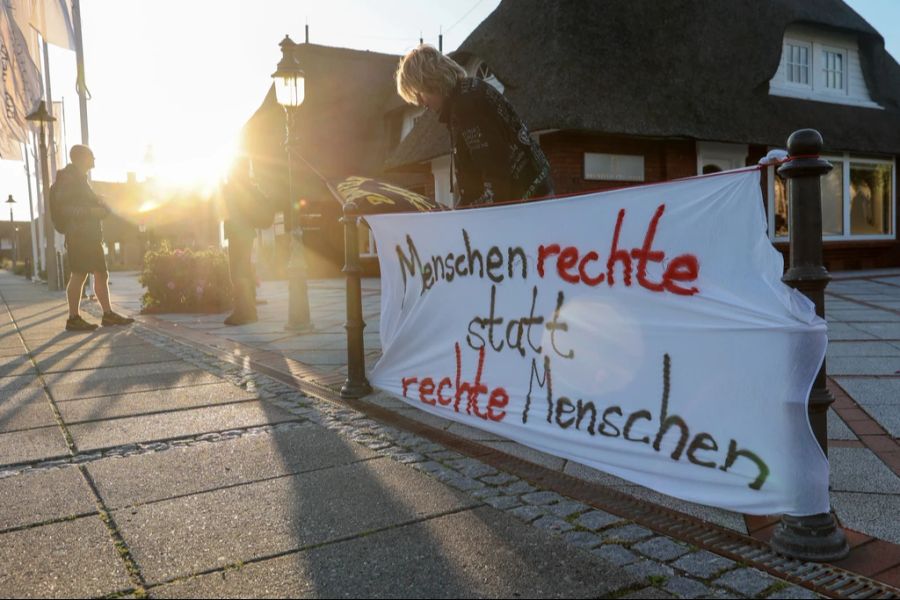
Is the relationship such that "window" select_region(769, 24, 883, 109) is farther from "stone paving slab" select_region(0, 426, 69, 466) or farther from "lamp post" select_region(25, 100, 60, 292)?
"stone paving slab" select_region(0, 426, 69, 466)

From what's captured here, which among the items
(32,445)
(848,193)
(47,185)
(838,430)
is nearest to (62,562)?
(32,445)

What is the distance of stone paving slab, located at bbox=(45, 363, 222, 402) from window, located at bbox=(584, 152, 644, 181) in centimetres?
1094

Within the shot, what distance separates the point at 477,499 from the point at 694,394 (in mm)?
842

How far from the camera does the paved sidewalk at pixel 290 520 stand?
6.57ft

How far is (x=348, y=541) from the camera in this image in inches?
89.7

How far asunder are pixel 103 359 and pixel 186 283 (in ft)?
14.3

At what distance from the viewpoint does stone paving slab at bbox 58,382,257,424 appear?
4.11m

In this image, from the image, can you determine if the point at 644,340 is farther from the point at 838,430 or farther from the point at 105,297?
the point at 105,297

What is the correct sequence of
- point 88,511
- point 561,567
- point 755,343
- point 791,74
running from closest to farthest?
point 561,567 → point 755,343 → point 88,511 → point 791,74

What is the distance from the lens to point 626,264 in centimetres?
271

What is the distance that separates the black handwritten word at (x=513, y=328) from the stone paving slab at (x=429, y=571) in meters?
0.98

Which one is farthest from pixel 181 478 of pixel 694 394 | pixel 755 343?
pixel 755 343

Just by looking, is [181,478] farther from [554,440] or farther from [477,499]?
[554,440]

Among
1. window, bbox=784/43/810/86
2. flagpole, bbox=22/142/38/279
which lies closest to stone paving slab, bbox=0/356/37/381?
window, bbox=784/43/810/86
